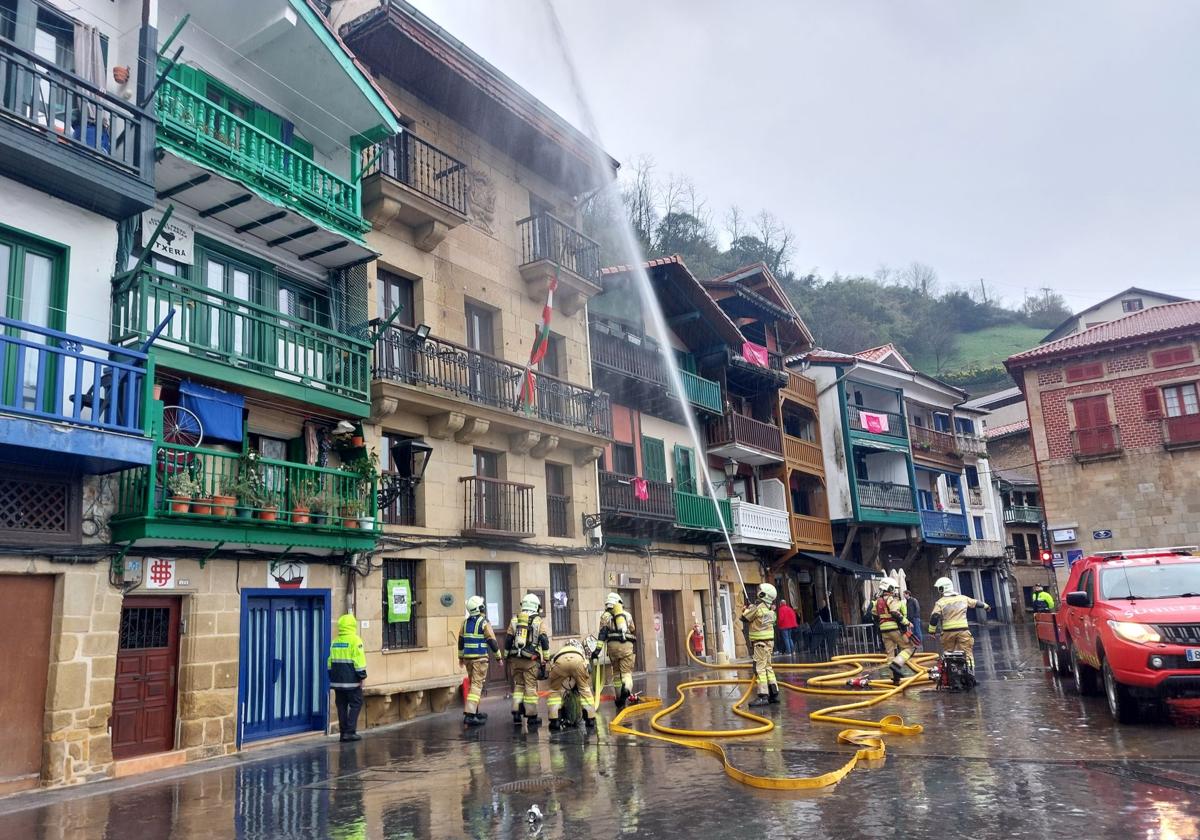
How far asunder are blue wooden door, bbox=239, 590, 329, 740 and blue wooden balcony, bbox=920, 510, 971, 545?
28.8 meters

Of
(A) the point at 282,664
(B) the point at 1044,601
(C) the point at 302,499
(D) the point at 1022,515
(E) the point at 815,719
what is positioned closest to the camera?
(E) the point at 815,719

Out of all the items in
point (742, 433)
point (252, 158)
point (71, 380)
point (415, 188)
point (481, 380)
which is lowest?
point (71, 380)

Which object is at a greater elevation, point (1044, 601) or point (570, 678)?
point (1044, 601)

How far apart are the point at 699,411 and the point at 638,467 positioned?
402 cm

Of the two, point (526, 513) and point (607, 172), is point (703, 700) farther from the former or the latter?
point (607, 172)

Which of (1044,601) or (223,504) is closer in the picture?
(223,504)

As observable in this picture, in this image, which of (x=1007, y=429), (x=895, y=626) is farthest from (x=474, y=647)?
(x=1007, y=429)

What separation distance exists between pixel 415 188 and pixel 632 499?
32.1ft

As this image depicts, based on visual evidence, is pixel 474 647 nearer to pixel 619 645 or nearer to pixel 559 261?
pixel 619 645

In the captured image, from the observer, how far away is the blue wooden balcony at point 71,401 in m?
9.83

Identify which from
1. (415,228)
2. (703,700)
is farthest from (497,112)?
(703,700)

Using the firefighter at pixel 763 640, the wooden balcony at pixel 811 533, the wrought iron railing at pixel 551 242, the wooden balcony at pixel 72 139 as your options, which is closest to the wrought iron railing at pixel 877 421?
the wooden balcony at pixel 811 533

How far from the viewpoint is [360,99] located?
52.4ft

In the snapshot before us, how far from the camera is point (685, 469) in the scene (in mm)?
27422
